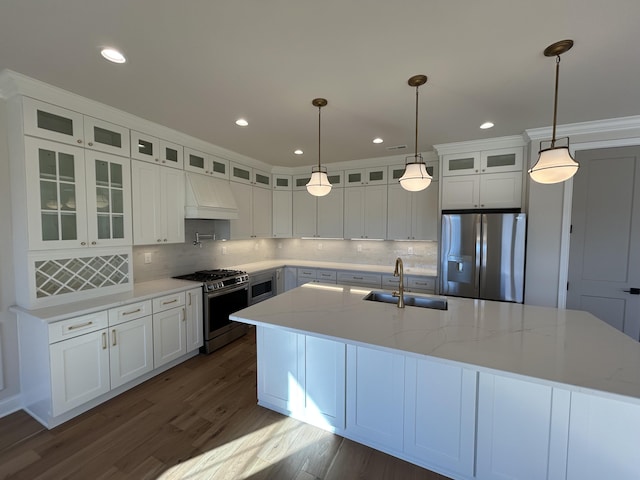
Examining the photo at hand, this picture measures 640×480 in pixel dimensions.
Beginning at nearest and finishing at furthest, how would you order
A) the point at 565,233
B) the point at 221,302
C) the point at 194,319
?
the point at 565,233
the point at 194,319
the point at 221,302

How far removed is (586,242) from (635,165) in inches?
33.9

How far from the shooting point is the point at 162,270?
135 inches

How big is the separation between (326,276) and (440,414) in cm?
301

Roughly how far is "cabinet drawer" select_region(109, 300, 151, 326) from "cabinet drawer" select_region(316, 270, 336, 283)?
2.57 metres

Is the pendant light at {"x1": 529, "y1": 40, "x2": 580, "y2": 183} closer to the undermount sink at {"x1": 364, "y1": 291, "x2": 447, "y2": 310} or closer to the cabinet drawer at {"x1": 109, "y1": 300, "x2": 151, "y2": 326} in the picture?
the undermount sink at {"x1": 364, "y1": 291, "x2": 447, "y2": 310}

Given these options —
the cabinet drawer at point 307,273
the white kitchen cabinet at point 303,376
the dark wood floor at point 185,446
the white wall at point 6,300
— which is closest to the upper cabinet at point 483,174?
the cabinet drawer at point 307,273

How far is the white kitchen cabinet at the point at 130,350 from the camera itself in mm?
2369

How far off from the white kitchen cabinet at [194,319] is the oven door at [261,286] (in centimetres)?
88

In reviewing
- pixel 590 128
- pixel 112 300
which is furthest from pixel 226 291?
pixel 590 128

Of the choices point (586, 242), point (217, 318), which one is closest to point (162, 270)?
point (217, 318)

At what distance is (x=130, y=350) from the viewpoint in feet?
8.21

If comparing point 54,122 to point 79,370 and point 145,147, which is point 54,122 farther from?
point 79,370

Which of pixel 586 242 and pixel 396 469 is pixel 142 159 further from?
pixel 586 242

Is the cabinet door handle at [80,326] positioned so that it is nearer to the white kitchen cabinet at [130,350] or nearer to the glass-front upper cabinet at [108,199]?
the white kitchen cabinet at [130,350]
